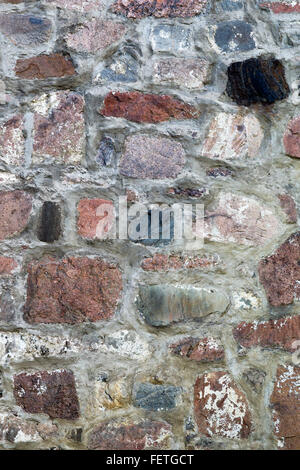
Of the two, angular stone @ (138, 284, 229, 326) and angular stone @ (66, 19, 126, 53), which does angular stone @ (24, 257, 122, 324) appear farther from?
angular stone @ (66, 19, 126, 53)

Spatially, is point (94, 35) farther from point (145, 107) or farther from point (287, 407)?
point (287, 407)

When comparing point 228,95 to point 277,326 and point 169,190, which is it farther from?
point 277,326

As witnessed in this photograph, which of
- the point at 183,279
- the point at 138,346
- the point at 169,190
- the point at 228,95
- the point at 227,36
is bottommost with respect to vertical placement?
the point at 138,346

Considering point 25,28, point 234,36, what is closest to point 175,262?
point 234,36

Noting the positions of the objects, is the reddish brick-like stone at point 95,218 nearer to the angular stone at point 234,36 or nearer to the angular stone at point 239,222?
the angular stone at point 239,222

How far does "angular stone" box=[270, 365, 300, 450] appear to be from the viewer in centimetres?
157

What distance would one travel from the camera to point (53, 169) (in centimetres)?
160

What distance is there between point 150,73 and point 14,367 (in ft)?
3.34

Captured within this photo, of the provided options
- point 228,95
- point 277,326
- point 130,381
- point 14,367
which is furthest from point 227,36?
point 14,367

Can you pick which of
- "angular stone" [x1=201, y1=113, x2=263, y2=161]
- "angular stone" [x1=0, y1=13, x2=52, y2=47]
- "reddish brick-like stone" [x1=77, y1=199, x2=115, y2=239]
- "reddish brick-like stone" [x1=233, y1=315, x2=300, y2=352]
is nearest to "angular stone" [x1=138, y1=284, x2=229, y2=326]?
"reddish brick-like stone" [x1=233, y1=315, x2=300, y2=352]

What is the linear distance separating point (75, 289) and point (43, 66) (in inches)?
27.7

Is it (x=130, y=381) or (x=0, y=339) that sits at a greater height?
(x=0, y=339)

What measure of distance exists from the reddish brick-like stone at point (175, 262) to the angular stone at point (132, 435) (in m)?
0.48

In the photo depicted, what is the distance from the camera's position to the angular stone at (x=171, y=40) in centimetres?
159
